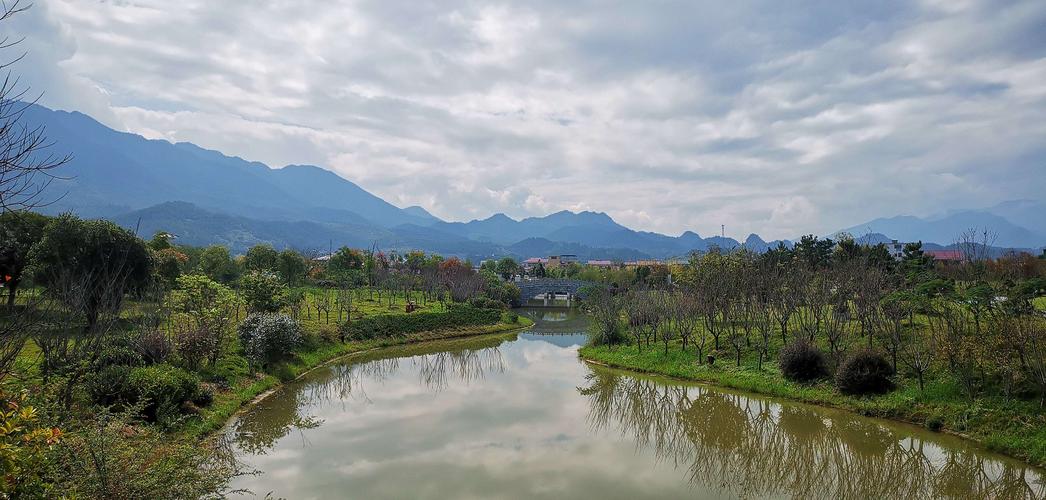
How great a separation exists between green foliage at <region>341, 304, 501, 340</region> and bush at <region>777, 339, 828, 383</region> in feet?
69.8

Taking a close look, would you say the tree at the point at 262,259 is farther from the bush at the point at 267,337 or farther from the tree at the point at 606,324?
the tree at the point at 606,324

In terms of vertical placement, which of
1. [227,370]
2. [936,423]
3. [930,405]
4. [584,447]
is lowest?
[584,447]

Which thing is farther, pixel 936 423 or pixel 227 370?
pixel 227 370

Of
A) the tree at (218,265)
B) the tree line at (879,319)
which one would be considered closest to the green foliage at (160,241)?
the tree at (218,265)

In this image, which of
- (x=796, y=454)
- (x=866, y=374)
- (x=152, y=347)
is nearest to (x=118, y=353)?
(x=152, y=347)

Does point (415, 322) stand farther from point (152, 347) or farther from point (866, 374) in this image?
point (866, 374)

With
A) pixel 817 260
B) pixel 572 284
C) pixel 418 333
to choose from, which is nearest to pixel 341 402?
pixel 418 333

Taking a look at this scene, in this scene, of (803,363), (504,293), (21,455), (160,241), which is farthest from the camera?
(504,293)

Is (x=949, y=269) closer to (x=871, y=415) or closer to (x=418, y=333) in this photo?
(x=871, y=415)

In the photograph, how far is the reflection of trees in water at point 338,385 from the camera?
50.9 ft

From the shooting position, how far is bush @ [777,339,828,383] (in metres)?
19.5

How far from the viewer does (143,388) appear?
13.5 metres

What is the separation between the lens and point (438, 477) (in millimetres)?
12227

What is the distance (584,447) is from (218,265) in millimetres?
37335
